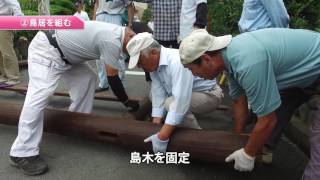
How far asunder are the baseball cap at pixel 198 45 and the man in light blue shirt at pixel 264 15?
118 cm

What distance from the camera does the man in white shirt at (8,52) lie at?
224 inches

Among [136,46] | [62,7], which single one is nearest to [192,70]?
[136,46]

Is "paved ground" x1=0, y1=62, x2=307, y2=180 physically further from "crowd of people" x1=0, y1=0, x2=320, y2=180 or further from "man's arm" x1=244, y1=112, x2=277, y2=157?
"man's arm" x1=244, y1=112, x2=277, y2=157

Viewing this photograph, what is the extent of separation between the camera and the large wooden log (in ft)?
9.64

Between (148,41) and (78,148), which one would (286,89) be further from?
(78,148)

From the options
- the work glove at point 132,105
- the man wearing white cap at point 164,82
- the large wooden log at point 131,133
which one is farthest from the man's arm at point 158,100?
the work glove at point 132,105

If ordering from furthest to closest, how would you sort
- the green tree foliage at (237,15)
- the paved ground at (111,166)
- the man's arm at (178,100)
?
the green tree foliage at (237,15)
the paved ground at (111,166)
the man's arm at (178,100)

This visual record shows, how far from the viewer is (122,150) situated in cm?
364

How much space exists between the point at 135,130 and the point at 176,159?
41cm

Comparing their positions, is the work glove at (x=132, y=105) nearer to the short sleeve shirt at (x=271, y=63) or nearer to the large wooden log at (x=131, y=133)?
the large wooden log at (x=131, y=133)

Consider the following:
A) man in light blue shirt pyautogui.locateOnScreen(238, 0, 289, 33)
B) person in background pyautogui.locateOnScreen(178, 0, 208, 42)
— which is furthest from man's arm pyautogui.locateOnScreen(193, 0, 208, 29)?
man in light blue shirt pyautogui.locateOnScreen(238, 0, 289, 33)

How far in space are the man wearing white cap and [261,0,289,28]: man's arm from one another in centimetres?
88

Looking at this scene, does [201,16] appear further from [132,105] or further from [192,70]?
[192,70]

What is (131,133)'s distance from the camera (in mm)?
3244
